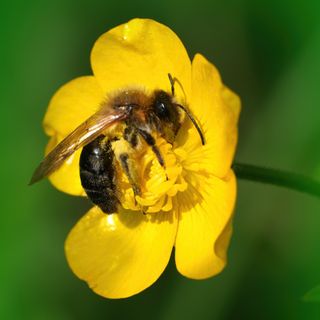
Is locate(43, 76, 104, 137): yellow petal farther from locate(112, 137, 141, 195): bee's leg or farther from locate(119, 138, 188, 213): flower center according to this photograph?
locate(112, 137, 141, 195): bee's leg

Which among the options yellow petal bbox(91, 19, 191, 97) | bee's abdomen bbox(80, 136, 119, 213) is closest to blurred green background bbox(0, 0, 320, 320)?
yellow petal bbox(91, 19, 191, 97)

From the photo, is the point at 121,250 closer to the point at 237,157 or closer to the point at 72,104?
the point at 72,104

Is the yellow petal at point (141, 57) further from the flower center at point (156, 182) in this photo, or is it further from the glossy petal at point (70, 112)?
the flower center at point (156, 182)

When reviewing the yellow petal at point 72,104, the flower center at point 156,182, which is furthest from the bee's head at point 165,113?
the yellow petal at point 72,104

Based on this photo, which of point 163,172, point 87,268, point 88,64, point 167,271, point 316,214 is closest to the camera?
point 163,172

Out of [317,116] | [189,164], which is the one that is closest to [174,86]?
[189,164]

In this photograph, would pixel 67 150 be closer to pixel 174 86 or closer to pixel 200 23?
pixel 174 86
